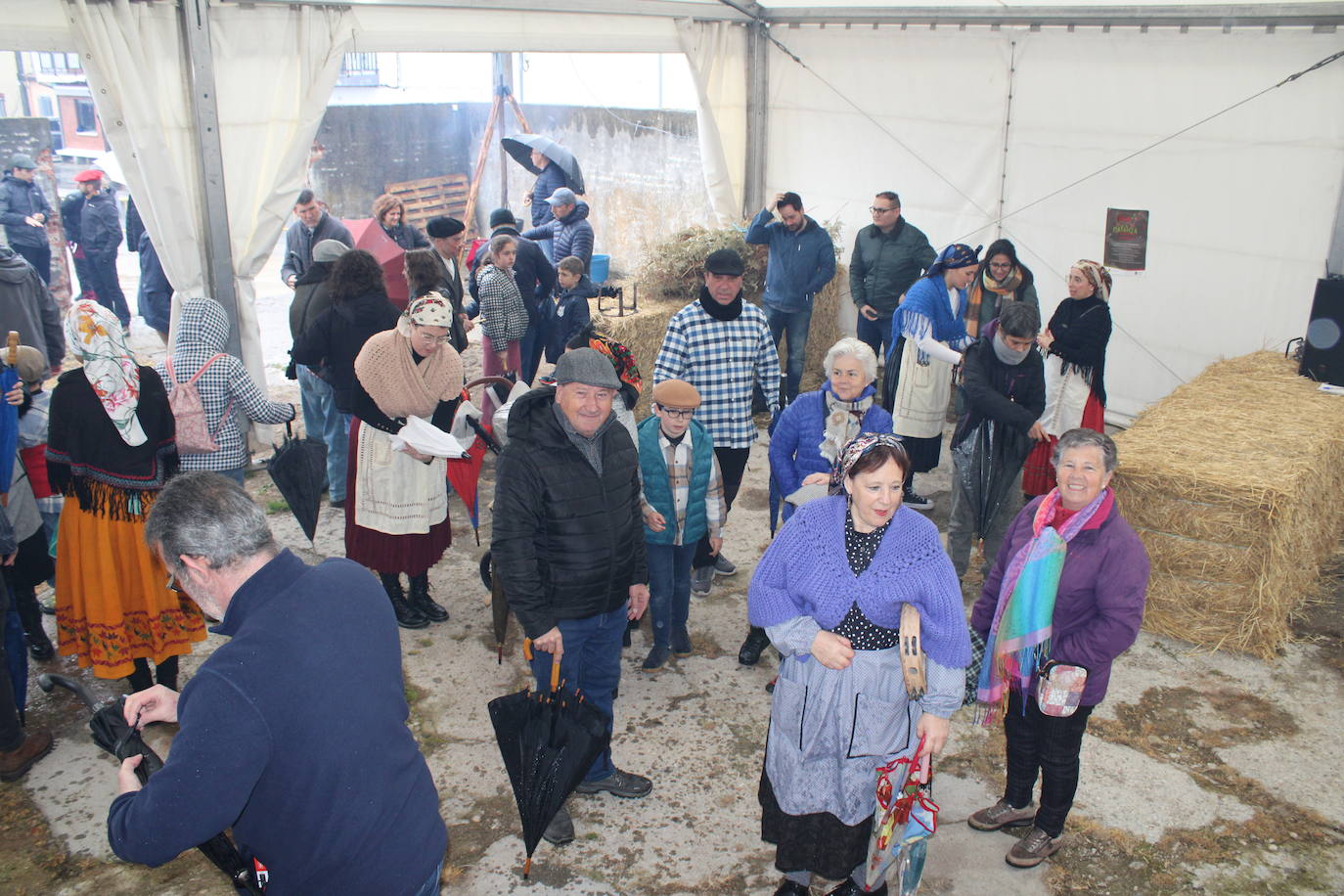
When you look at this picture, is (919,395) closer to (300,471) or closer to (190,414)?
(300,471)

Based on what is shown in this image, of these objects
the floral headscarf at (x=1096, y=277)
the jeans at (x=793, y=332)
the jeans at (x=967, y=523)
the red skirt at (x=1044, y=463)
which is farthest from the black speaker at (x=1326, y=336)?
the jeans at (x=793, y=332)

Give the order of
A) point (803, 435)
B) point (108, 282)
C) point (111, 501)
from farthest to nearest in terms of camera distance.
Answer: point (108, 282) < point (803, 435) < point (111, 501)

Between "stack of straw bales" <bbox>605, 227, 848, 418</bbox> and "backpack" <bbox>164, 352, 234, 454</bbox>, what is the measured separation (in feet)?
11.8

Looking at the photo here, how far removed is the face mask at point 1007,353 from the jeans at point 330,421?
4.10m

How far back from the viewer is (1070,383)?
19.2 ft

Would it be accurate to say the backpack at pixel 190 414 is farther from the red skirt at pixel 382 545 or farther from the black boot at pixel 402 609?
the black boot at pixel 402 609

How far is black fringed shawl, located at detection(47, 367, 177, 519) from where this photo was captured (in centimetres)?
416

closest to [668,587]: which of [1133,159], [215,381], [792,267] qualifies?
[215,381]

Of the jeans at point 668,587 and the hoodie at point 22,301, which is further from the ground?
the hoodie at point 22,301

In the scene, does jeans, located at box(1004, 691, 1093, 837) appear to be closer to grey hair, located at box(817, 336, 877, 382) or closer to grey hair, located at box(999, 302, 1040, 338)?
grey hair, located at box(817, 336, 877, 382)

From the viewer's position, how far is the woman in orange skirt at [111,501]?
4145 mm

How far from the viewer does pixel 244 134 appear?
716 centimetres

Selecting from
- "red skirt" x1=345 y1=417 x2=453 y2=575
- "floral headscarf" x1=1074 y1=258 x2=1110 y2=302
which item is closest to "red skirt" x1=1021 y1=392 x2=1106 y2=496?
"floral headscarf" x1=1074 y1=258 x2=1110 y2=302

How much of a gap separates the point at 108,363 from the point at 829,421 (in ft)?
10.1
